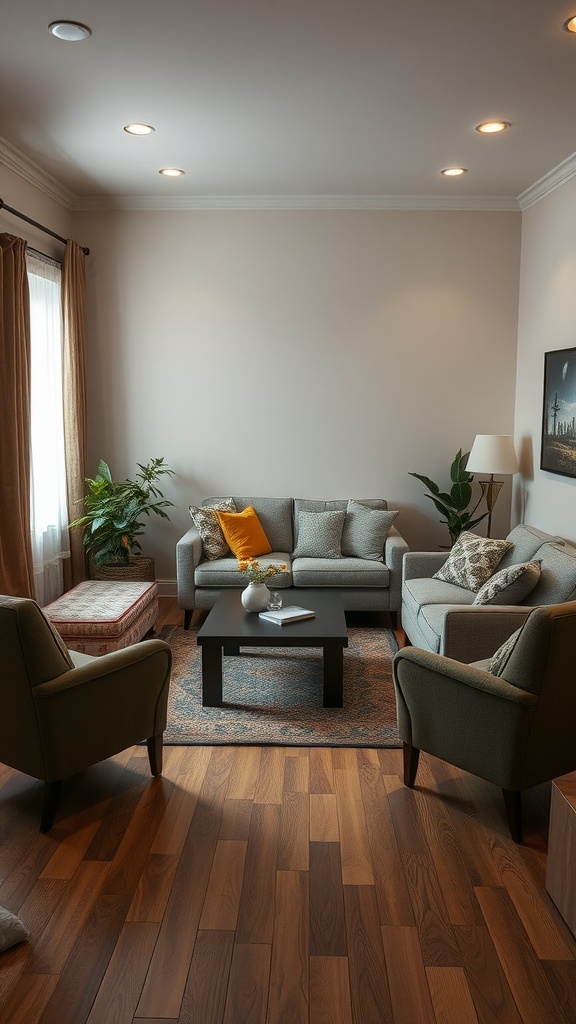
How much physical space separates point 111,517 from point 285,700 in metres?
2.09

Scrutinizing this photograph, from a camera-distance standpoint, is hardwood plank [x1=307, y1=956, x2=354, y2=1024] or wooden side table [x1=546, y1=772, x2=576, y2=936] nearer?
hardwood plank [x1=307, y1=956, x2=354, y2=1024]

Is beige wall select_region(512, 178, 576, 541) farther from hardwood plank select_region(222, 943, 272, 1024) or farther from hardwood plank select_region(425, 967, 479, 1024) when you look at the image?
hardwood plank select_region(222, 943, 272, 1024)

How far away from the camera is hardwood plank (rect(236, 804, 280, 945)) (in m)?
2.26

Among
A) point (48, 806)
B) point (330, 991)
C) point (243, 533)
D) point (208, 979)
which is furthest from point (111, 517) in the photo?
point (330, 991)

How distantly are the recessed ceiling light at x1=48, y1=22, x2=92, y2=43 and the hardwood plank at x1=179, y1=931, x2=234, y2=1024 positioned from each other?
317cm

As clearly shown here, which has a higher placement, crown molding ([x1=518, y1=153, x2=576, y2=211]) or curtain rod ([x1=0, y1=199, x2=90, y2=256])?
crown molding ([x1=518, y1=153, x2=576, y2=211])

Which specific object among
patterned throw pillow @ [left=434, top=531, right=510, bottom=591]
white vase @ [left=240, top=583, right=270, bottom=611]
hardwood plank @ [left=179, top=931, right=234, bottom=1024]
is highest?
Answer: patterned throw pillow @ [left=434, top=531, right=510, bottom=591]

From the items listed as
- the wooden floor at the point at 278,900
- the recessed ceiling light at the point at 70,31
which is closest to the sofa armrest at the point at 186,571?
the wooden floor at the point at 278,900

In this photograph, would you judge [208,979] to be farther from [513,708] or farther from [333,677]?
[333,677]

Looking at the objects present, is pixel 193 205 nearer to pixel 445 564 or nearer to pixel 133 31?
pixel 133 31

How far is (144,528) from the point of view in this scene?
6.08 meters

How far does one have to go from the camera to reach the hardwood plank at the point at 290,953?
1973 mm

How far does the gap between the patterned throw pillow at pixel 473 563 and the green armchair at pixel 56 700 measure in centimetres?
213

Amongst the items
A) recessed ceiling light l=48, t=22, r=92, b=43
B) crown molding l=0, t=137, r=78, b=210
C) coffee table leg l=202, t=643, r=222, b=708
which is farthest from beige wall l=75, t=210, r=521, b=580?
recessed ceiling light l=48, t=22, r=92, b=43
